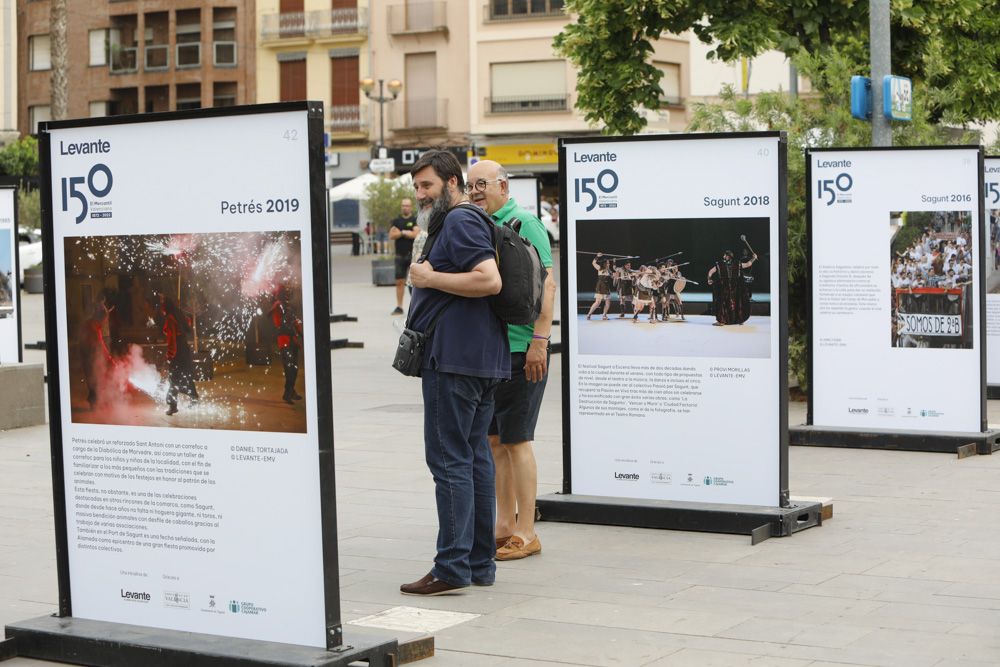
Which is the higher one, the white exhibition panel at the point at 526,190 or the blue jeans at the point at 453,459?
the white exhibition panel at the point at 526,190

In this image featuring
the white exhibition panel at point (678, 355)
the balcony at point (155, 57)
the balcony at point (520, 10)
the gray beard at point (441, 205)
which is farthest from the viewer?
the balcony at point (155, 57)

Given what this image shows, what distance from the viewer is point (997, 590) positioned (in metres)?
6.63

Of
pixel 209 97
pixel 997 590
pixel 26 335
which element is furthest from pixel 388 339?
pixel 209 97

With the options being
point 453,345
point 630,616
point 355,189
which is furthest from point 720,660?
point 355,189

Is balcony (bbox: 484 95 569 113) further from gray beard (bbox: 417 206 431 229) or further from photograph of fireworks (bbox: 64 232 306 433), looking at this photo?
photograph of fireworks (bbox: 64 232 306 433)

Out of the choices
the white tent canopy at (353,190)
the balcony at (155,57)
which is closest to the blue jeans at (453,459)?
the white tent canopy at (353,190)

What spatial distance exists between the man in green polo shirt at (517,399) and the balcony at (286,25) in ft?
176

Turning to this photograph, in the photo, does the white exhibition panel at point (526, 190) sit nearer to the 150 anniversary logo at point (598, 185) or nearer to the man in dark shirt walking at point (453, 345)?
the 150 anniversary logo at point (598, 185)

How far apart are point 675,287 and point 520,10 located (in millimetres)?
47554

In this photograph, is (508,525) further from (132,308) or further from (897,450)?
(897,450)

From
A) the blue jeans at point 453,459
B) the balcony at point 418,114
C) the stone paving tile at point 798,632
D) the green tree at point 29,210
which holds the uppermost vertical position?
the balcony at point 418,114

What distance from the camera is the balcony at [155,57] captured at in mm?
61844

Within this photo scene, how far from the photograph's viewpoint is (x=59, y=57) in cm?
3050

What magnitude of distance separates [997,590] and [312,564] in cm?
307
